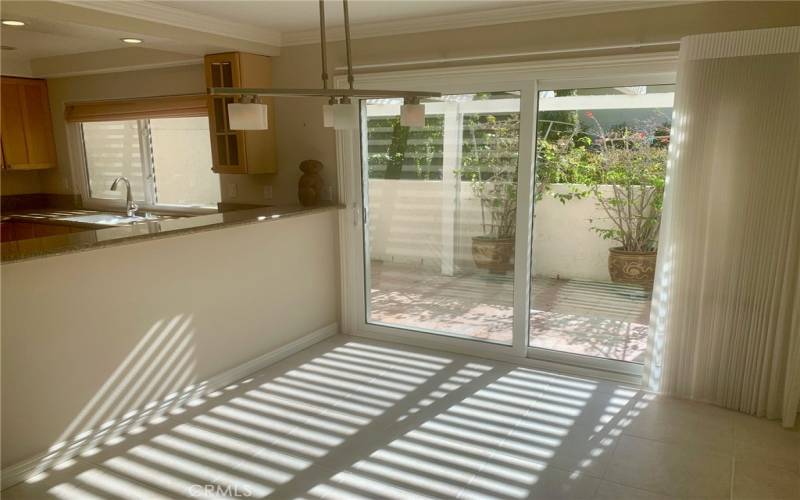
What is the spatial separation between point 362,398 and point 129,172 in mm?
3685

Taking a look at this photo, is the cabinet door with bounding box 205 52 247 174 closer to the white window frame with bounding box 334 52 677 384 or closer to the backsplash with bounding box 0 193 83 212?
the white window frame with bounding box 334 52 677 384

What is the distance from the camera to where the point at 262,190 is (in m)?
4.45

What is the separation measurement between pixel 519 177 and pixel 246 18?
82.9 inches

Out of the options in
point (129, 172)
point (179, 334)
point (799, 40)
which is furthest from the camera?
point (129, 172)

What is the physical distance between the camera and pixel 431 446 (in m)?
2.70

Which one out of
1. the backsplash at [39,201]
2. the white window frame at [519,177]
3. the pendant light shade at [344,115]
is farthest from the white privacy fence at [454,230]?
the backsplash at [39,201]

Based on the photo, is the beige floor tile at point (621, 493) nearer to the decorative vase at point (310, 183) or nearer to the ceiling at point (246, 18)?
the ceiling at point (246, 18)

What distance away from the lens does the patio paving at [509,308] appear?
3.54 m

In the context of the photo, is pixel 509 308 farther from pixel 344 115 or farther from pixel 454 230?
pixel 344 115

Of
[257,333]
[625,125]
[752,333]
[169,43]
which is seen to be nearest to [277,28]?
[169,43]

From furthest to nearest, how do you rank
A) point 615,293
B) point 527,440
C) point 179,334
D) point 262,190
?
point 262,190, point 615,293, point 179,334, point 527,440

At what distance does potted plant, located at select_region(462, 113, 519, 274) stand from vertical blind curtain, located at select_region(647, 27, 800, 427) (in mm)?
980

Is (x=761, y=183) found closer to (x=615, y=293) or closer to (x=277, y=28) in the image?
(x=615, y=293)

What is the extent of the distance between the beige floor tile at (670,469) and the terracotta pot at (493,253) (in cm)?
140
